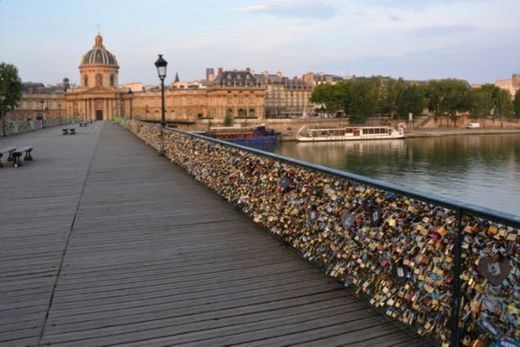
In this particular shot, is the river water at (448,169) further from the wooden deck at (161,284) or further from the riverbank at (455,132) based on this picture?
the riverbank at (455,132)

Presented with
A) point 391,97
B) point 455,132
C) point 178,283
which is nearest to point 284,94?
point 391,97

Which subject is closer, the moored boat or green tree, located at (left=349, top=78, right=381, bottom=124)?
the moored boat

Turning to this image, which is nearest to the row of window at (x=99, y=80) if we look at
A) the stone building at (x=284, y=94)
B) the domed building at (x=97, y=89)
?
the domed building at (x=97, y=89)

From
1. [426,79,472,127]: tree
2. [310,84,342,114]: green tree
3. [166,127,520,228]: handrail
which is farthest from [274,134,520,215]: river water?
[426,79,472,127]: tree

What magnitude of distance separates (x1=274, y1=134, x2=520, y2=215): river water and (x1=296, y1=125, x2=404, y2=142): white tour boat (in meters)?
14.5

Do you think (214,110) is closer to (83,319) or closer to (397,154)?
(397,154)

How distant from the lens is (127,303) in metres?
4.83

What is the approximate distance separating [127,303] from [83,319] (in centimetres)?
45

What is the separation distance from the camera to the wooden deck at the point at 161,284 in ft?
13.8

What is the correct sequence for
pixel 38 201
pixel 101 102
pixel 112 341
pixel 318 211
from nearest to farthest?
pixel 112 341
pixel 318 211
pixel 38 201
pixel 101 102

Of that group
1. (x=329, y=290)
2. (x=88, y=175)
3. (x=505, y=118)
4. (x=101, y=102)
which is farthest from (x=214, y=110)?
(x=329, y=290)

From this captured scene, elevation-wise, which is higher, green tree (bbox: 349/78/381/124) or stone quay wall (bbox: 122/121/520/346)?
green tree (bbox: 349/78/381/124)

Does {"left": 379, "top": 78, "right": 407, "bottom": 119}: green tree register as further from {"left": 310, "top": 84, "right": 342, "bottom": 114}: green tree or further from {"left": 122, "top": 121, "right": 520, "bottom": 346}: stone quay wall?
{"left": 122, "top": 121, "right": 520, "bottom": 346}: stone quay wall

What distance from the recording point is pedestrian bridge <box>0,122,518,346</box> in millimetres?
4172
